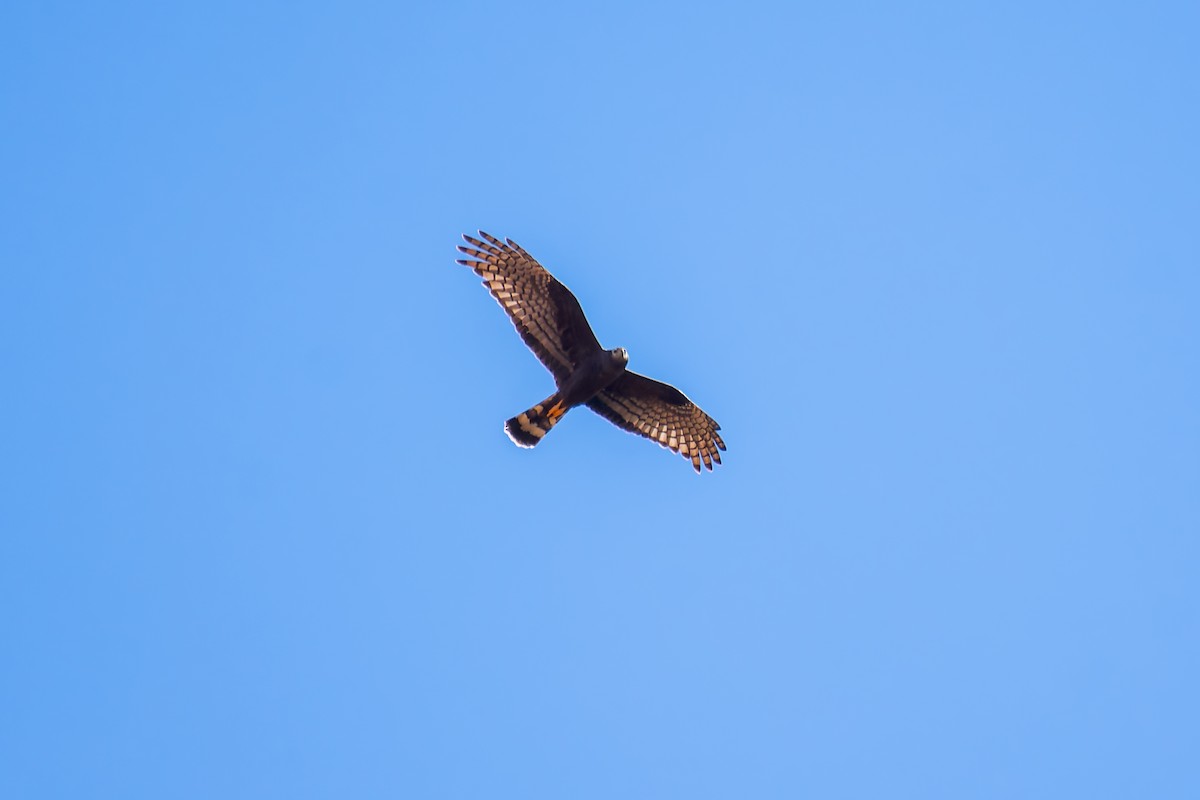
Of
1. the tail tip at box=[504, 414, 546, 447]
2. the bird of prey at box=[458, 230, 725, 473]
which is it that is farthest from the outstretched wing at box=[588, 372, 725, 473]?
the tail tip at box=[504, 414, 546, 447]

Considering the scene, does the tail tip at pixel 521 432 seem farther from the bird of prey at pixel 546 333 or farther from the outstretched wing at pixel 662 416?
the outstretched wing at pixel 662 416

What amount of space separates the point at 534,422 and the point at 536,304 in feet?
4.38

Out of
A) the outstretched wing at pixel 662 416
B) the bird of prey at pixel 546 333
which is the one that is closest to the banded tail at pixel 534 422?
the bird of prey at pixel 546 333

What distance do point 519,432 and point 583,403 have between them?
1.10 meters

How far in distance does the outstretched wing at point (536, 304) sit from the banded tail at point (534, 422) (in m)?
0.30

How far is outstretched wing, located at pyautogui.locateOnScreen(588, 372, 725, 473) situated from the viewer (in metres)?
18.6

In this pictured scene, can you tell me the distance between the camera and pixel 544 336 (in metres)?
18.0

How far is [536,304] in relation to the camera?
17969mm

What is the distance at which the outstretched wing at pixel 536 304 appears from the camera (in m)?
17.8

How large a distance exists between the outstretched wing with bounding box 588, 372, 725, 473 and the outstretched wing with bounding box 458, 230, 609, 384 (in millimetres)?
801

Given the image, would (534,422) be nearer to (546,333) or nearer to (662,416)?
(546,333)

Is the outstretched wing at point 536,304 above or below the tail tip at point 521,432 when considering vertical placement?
above

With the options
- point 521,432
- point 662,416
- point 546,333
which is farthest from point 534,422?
point 662,416

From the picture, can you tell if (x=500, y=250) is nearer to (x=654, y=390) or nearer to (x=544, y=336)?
(x=544, y=336)
